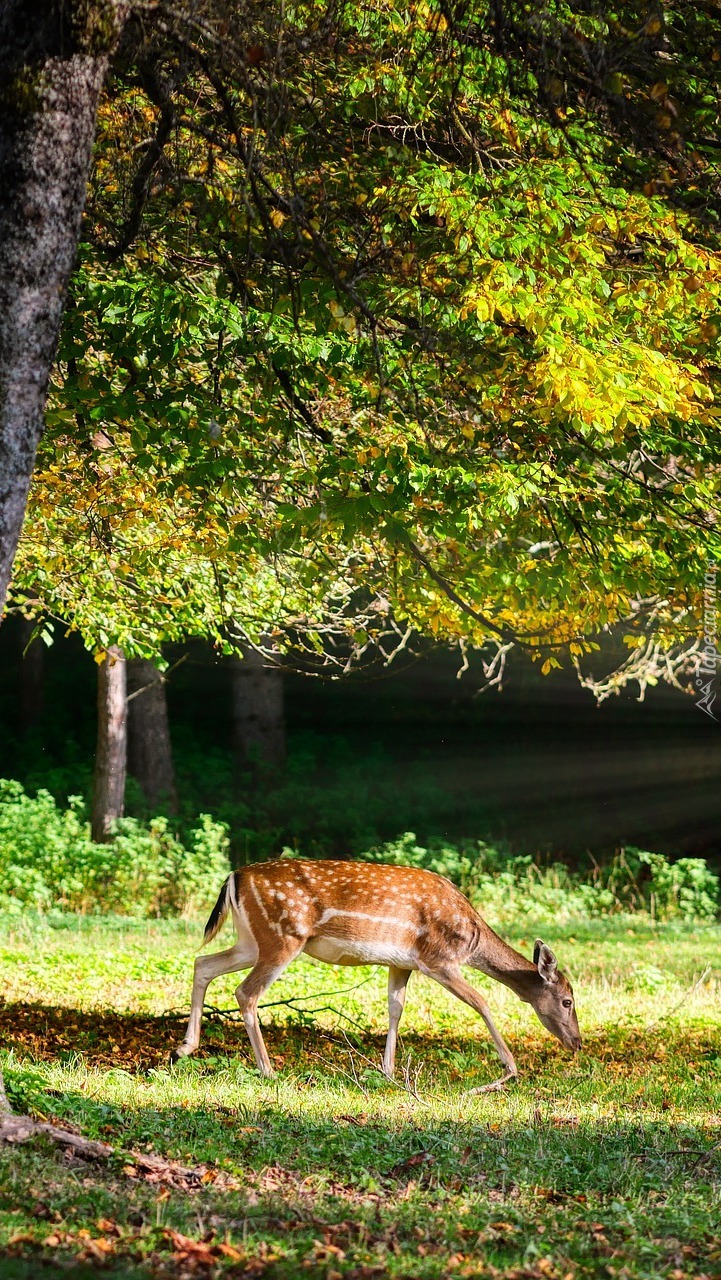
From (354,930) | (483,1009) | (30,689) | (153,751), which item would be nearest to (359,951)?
(354,930)

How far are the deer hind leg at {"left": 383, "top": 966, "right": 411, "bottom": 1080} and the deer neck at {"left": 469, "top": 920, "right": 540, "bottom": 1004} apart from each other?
504 mm

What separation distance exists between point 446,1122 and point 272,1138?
106 centimetres

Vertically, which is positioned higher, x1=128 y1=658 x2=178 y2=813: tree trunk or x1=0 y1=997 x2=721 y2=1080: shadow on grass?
x1=128 y1=658 x2=178 y2=813: tree trunk

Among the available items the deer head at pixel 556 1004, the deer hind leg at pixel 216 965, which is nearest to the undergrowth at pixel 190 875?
the deer hind leg at pixel 216 965

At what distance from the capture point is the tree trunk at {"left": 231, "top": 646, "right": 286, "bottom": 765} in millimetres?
22125

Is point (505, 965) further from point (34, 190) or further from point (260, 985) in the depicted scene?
point (34, 190)

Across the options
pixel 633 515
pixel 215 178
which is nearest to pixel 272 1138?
pixel 633 515

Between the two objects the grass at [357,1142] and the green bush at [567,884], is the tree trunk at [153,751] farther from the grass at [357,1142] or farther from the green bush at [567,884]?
the grass at [357,1142]

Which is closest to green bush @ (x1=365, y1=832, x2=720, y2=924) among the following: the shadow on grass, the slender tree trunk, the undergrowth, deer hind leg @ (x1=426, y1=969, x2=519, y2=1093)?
the undergrowth

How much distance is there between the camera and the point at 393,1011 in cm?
801

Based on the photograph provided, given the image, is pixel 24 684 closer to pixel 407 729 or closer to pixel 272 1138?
pixel 407 729

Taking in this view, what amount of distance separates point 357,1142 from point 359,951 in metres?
2.91

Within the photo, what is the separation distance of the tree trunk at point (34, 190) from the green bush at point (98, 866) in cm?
1132

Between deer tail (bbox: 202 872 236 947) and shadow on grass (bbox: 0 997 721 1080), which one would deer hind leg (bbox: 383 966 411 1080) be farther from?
deer tail (bbox: 202 872 236 947)
